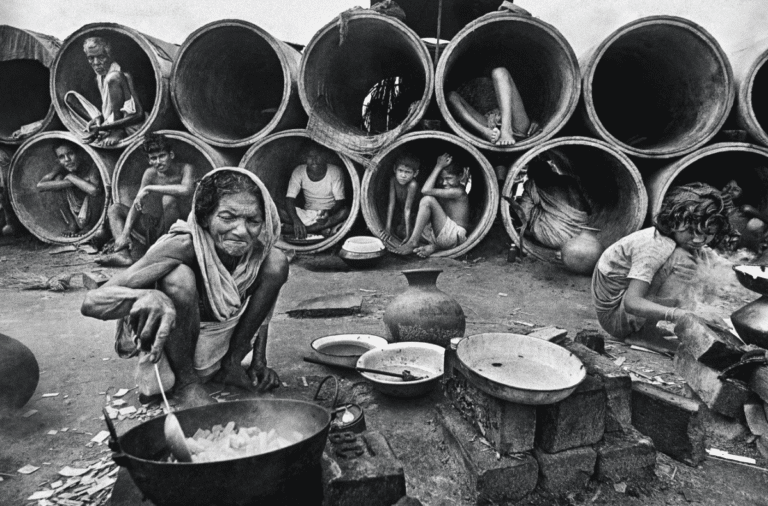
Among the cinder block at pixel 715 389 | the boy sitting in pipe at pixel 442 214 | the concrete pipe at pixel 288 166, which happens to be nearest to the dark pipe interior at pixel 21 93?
the concrete pipe at pixel 288 166

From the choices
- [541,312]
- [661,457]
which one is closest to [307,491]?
[661,457]

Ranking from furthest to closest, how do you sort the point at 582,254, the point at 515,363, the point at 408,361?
the point at 582,254
the point at 408,361
the point at 515,363

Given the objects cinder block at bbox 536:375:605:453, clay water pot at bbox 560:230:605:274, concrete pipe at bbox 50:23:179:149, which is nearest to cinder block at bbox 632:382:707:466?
cinder block at bbox 536:375:605:453

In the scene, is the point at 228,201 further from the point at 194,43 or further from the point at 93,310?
the point at 194,43

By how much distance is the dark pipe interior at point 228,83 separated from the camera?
Result: 20.3 ft

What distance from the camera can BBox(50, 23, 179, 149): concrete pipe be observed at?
6094 mm

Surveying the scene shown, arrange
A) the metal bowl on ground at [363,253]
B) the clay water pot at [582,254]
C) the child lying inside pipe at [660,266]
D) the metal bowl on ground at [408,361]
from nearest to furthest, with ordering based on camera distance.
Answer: the metal bowl on ground at [408,361]
the child lying inside pipe at [660,266]
the clay water pot at [582,254]
the metal bowl on ground at [363,253]

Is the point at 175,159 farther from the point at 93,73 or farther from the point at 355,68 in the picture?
the point at 355,68

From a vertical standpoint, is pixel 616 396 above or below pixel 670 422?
above

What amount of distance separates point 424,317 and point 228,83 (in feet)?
20.3

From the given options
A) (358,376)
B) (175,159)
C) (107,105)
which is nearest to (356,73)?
(175,159)

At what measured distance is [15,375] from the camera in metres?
2.36

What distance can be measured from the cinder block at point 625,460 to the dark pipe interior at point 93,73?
7.73 metres

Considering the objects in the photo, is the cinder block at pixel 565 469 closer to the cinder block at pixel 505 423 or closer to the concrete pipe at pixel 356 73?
the cinder block at pixel 505 423
